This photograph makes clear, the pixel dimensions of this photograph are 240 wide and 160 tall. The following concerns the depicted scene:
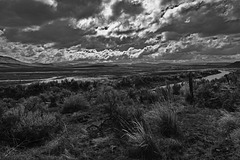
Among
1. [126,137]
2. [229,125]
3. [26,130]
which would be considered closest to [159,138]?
[126,137]

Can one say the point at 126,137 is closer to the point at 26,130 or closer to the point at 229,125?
the point at 26,130

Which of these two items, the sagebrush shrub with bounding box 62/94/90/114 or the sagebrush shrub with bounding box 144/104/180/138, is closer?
the sagebrush shrub with bounding box 144/104/180/138

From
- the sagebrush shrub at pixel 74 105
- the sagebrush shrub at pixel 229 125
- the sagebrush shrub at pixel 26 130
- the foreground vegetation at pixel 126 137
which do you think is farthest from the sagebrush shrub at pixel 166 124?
the sagebrush shrub at pixel 74 105

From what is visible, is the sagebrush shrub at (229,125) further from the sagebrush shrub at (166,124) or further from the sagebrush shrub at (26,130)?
the sagebrush shrub at (26,130)

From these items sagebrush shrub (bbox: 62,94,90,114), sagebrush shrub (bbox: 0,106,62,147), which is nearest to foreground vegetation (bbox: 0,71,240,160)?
sagebrush shrub (bbox: 0,106,62,147)

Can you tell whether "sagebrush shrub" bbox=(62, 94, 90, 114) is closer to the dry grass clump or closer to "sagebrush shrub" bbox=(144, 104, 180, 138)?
the dry grass clump

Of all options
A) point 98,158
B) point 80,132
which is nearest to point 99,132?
point 80,132

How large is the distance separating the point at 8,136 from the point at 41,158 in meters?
2.27

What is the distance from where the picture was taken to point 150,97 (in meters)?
15.0

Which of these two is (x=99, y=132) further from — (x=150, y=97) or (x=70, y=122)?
(x=150, y=97)

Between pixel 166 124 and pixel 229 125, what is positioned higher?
pixel 166 124

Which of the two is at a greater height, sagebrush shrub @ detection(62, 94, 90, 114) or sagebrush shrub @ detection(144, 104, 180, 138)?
sagebrush shrub @ detection(144, 104, 180, 138)

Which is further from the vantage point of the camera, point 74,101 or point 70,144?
point 74,101

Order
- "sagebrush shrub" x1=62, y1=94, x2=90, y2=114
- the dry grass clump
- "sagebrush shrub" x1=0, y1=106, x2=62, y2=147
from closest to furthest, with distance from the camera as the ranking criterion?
the dry grass clump → "sagebrush shrub" x1=0, y1=106, x2=62, y2=147 → "sagebrush shrub" x1=62, y1=94, x2=90, y2=114
